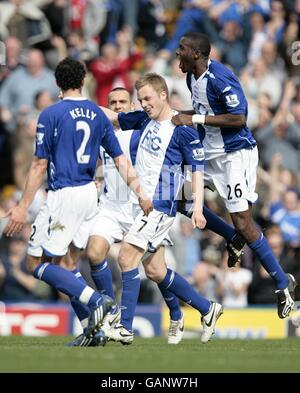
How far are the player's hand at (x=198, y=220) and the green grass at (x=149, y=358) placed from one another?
1.18 m

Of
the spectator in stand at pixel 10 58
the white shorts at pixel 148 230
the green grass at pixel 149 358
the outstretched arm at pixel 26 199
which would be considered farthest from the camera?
the spectator in stand at pixel 10 58

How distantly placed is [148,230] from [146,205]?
23.3 inches

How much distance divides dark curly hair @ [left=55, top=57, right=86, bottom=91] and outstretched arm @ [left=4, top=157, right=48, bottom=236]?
2.45 feet

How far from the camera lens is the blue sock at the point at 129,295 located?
12.5 meters

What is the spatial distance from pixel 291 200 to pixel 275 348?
6.93 metres

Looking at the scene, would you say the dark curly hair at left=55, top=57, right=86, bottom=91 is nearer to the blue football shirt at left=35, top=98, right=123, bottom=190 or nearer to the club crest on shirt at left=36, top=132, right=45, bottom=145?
the blue football shirt at left=35, top=98, right=123, bottom=190

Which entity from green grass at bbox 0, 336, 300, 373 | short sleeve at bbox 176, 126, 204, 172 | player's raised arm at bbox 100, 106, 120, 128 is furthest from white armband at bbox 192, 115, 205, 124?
green grass at bbox 0, 336, 300, 373

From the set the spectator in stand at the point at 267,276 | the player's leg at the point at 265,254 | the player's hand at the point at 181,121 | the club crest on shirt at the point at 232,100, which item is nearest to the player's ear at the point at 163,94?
the player's hand at the point at 181,121

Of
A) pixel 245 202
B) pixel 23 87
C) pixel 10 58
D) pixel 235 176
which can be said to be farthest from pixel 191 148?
pixel 10 58

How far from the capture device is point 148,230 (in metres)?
12.4

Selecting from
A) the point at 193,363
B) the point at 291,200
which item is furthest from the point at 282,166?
the point at 193,363

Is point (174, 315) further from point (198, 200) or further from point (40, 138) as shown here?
point (40, 138)

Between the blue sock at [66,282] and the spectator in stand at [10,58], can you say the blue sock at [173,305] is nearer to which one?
the blue sock at [66,282]

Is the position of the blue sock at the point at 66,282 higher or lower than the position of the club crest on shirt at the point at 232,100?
lower
